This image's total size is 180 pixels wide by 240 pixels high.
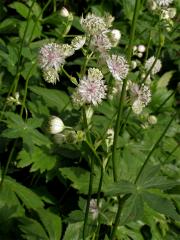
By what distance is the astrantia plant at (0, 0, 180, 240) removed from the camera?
5.32 ft

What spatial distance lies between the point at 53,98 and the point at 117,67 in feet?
3.79

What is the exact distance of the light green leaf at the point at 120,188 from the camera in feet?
5.10

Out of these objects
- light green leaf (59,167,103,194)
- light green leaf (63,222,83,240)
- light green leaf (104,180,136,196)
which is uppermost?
light green leaf (104,180,136,196)

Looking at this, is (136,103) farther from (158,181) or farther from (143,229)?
(143,229)

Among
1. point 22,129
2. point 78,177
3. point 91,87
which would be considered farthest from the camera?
point 78,177

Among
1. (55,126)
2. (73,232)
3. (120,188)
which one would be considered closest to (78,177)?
(73,232)

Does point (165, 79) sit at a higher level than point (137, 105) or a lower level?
higher

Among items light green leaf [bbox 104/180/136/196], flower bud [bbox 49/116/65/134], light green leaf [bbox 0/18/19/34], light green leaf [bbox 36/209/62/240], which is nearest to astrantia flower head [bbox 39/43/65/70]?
flower bud [bbox 49/116/65/134]

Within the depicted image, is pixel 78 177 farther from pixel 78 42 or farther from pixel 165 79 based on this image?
pixel 165 79

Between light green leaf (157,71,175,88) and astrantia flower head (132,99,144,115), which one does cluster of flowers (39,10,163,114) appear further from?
light green leaf (157,71,175,88)

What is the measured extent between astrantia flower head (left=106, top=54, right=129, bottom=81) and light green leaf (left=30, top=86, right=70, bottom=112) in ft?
3.44

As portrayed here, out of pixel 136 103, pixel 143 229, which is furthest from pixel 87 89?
pixel 143 229

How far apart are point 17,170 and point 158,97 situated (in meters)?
1.09

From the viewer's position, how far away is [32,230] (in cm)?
213
